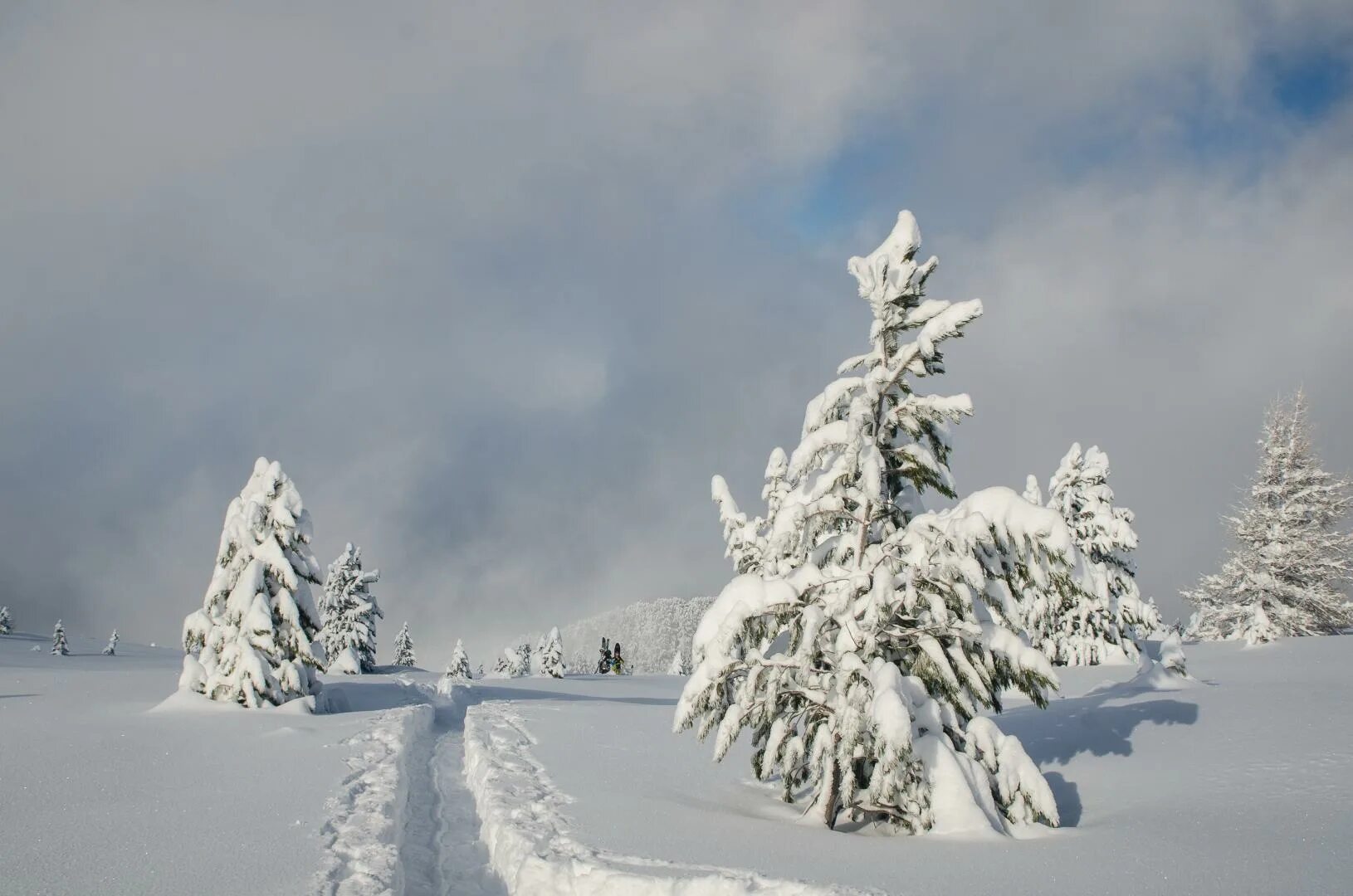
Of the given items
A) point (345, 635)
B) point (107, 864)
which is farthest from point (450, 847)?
point (345, 635)

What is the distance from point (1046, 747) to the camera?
1410 centimetres

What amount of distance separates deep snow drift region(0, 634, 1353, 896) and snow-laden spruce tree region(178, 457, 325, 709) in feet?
4.11

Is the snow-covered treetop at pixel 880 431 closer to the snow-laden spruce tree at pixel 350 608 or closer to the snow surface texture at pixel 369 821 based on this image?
the snow surface texture at pixel 369 821

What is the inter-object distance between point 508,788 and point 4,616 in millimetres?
96020

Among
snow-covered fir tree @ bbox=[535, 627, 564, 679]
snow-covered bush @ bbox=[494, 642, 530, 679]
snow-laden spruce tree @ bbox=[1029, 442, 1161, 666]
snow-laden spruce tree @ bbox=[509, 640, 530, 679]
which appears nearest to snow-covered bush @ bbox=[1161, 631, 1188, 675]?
snow-laden spruce tree @ bbox=[1029, 442, 1161, 666]

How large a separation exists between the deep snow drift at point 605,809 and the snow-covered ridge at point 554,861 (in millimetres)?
31

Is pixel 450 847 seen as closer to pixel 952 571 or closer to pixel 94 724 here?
pixel 952 571

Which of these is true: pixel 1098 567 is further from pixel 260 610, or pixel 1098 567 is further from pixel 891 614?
pixel 260 610

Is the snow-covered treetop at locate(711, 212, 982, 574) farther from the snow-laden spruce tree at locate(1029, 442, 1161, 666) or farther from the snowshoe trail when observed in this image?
the snow-laden spruce tree at locate(1029, 442, 1161, 666)

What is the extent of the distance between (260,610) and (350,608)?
36.5 m

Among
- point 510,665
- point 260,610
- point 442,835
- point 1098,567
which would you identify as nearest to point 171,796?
point 442,835

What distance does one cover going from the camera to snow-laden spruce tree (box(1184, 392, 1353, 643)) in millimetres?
33438

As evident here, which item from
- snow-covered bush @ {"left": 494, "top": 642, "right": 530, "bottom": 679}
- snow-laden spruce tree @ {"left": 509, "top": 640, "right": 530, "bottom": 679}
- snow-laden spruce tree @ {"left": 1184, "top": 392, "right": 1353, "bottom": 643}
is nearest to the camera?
snow-laden spruce tree @ {"left": 1184, "top": 392, "right": 1353, "bottom": 643}

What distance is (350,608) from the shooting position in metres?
54.6
